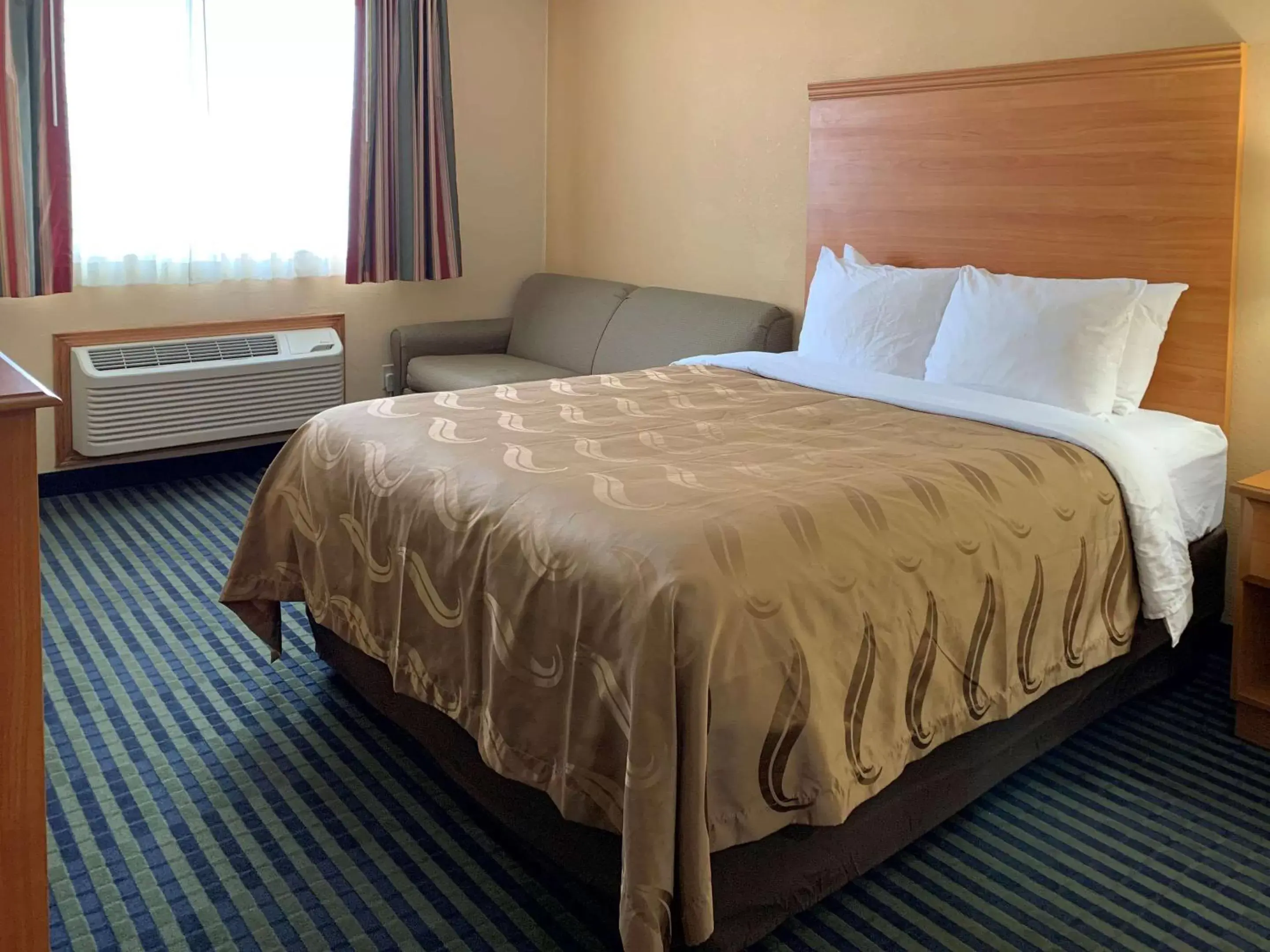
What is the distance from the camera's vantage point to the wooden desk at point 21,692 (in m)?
1.33

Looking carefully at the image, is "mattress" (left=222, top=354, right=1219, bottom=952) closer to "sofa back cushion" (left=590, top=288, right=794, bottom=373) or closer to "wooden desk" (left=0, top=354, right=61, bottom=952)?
"wooden desk" (left=0, top=354, right=61, bottom=952)

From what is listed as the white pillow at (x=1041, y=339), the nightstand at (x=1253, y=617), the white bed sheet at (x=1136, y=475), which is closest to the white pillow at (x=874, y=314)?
the white pillow at (x=1041, y=339)

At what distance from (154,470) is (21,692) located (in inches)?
130

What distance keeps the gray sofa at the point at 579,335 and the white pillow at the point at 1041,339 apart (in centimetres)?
104

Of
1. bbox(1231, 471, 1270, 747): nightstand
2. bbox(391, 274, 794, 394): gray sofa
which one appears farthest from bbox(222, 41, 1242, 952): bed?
bbox(391, 274, 794, 394): gray sofa

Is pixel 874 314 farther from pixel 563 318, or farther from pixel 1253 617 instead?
pixel 563 318

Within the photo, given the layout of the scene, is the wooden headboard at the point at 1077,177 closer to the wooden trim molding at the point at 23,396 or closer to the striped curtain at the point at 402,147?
the striped curtain at the point at 402,147

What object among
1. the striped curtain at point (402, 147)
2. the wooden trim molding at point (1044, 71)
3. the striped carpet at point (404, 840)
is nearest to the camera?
the striped carpet at point (404, 840)

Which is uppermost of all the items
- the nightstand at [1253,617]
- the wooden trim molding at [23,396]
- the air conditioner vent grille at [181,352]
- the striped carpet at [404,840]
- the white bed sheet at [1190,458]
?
the wooden trim molding at [23,396]

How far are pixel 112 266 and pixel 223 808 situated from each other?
2.63 meters

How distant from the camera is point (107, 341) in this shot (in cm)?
419

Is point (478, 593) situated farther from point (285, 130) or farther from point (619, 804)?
point (285, 130)

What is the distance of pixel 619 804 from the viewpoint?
1.68 meters

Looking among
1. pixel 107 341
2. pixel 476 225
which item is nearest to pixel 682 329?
pixel 476 225
